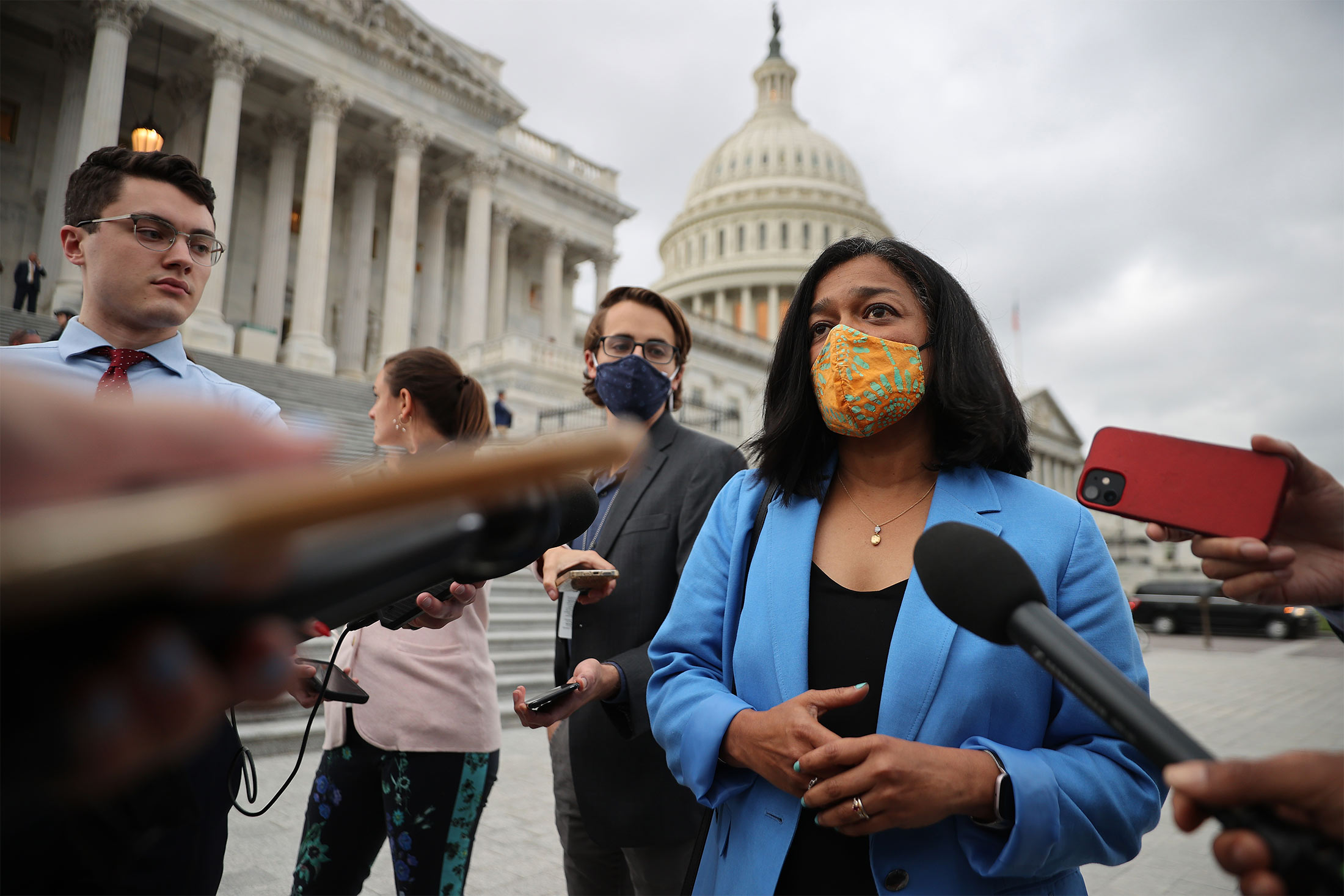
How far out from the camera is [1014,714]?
1.61m

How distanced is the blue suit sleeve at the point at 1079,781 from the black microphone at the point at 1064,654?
1.80 feet

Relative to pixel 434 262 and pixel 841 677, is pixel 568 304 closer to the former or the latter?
pixel 434 262

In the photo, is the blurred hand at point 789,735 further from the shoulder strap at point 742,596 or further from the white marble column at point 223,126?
the white marble column at point 223,126

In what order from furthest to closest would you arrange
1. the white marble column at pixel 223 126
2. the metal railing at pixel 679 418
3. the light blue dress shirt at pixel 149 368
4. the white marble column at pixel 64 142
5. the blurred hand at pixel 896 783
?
the white marble column at pixel 223 126
the metal railing at pixel 679 418
the white marble column at pixel 64 142
the light blue dress shirt at pixel 149 368
the blurred hand at pixel 896 783

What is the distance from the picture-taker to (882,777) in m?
1.38

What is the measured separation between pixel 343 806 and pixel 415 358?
1.61 meters

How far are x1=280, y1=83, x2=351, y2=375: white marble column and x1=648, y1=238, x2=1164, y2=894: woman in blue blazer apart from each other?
2405 cm

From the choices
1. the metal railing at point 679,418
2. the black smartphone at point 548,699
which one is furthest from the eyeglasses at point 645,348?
the metal railing at point 679,418

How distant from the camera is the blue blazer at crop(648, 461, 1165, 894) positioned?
1493 mm

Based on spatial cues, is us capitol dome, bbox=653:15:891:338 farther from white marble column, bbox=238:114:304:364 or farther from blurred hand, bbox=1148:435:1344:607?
blurred hand, bbox=1148:435:1344:607

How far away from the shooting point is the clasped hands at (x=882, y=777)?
4.53 feet

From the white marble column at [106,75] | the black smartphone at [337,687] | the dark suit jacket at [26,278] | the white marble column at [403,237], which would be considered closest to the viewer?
the black smartphone at [337,687]

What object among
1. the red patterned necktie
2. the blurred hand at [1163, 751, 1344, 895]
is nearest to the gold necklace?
the blurred hand at [1163, 751, 1344, 895]

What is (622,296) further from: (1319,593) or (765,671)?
(1319,593)
